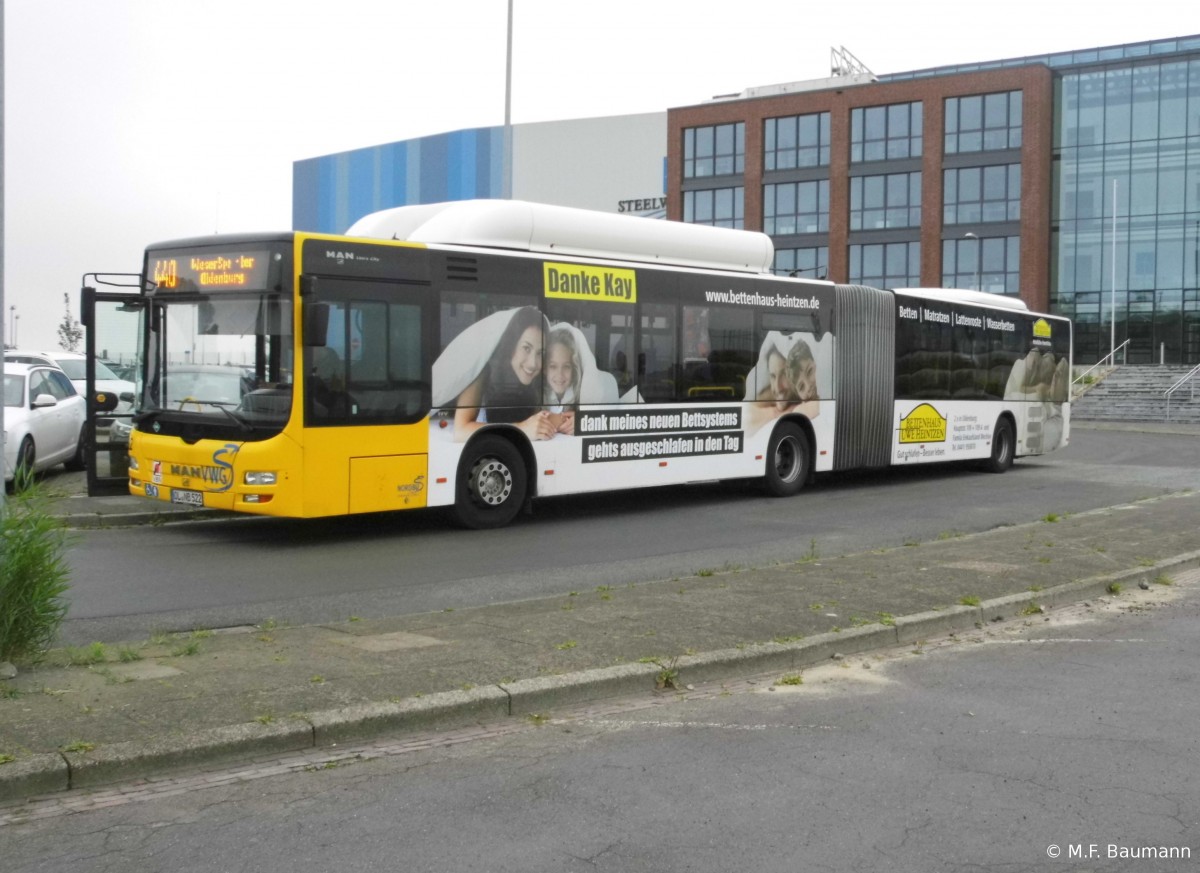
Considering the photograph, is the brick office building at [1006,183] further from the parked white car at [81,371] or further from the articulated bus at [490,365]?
the articulated bus at [490,365]

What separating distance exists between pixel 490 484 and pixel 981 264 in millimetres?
50698

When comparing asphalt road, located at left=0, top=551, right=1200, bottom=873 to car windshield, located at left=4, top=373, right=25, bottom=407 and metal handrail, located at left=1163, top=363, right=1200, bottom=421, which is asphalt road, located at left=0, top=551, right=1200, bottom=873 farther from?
metal handrail, located at left=1163, top=363, right=1200, bottom=421

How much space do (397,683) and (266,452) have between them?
5.65 meters

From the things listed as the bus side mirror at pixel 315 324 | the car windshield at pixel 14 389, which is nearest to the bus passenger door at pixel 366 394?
the bus side mirror at pixel 315 324

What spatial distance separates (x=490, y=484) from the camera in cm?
1370

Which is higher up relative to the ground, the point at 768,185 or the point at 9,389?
the point at 768,185

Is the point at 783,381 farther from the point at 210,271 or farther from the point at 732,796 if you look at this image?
the point at 732,796

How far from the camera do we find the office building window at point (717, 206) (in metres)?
66.1

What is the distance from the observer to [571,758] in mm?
5652

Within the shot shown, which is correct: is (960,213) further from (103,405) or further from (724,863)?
(724,863)

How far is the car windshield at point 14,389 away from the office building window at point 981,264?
1937 inches

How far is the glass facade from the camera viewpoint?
183ft

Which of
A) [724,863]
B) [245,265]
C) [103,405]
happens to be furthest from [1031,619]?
[103,405]

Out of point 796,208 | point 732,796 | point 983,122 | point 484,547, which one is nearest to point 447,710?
point 732,796
